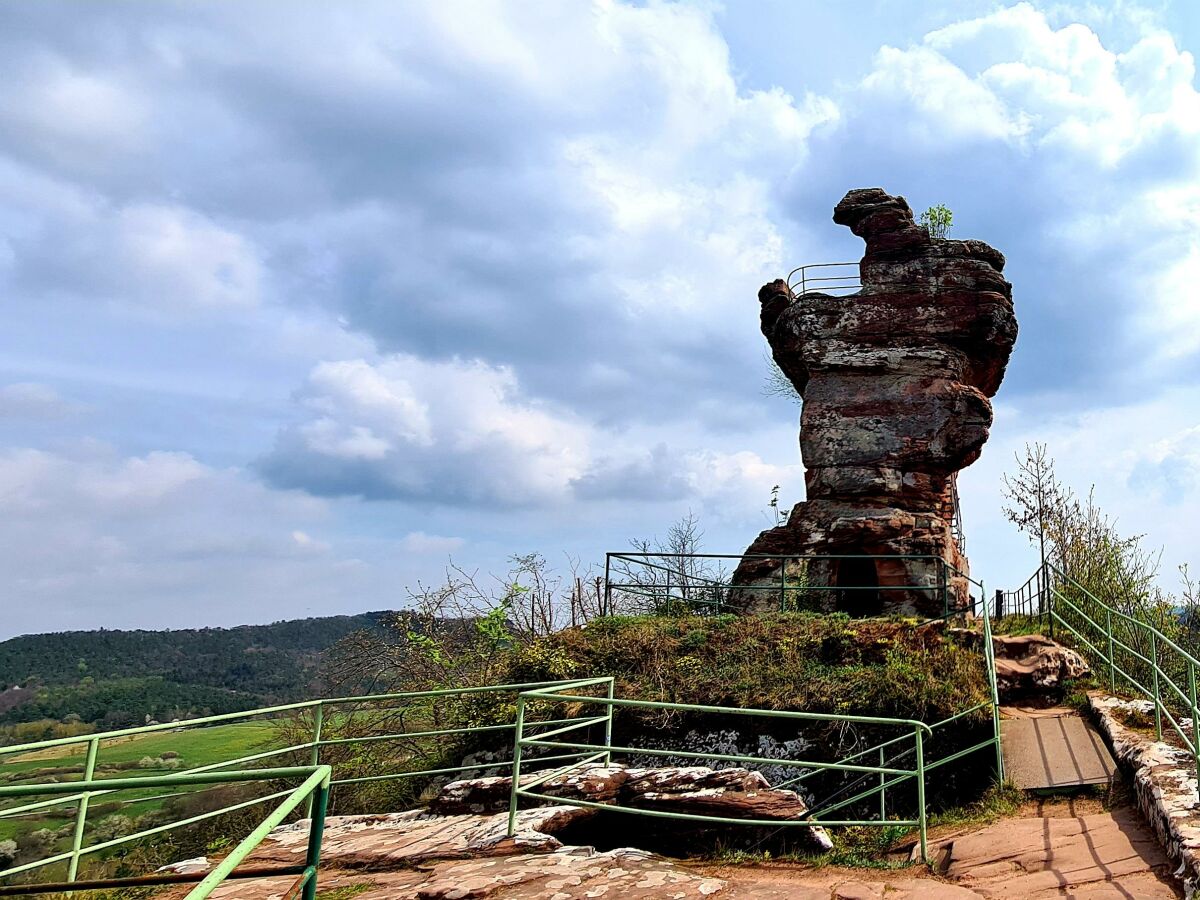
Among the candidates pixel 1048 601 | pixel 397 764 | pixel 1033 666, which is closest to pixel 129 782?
pixel 1033 666

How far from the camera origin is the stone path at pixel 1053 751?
8.23m

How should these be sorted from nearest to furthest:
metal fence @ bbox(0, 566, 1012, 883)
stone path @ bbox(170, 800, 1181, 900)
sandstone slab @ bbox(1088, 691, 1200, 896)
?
1. metal fence @ bbox(0, 566, 1012, 883)
2. sandstone slab @ bbox(1088, 691, 1200, 896)
3. stone path @ bbox(170, 800, 1181, 900)

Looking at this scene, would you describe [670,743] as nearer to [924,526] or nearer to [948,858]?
[948,858]

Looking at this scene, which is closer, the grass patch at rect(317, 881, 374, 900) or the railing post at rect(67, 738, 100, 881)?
the grass patch at rect(317, 881, 374, 900)

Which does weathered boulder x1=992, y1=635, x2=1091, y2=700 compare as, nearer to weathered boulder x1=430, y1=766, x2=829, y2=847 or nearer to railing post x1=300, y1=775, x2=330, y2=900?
weathered boulder x1=430, y1=766, x2=829, y2=847

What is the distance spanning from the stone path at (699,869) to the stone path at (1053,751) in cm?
58

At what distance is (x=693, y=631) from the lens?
13.6 meters

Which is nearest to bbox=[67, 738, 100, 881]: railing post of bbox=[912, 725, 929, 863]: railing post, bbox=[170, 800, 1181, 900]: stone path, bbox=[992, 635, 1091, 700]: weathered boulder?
bbox=[170, 800, 1181, 900]: stone path

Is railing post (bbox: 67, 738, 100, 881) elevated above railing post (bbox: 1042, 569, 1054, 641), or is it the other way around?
railing post (bbox: 1042, 569, 1054, 641)

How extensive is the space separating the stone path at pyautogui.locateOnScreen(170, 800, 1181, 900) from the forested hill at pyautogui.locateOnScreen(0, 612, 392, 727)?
167ft

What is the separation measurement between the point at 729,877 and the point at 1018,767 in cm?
421

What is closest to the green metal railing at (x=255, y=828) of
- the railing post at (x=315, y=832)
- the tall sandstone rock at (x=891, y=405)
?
the railing post at (x=315, y=832)

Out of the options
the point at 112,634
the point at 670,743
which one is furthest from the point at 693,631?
the point at 112,634

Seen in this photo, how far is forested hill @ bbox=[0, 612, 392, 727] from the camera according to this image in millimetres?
57875
